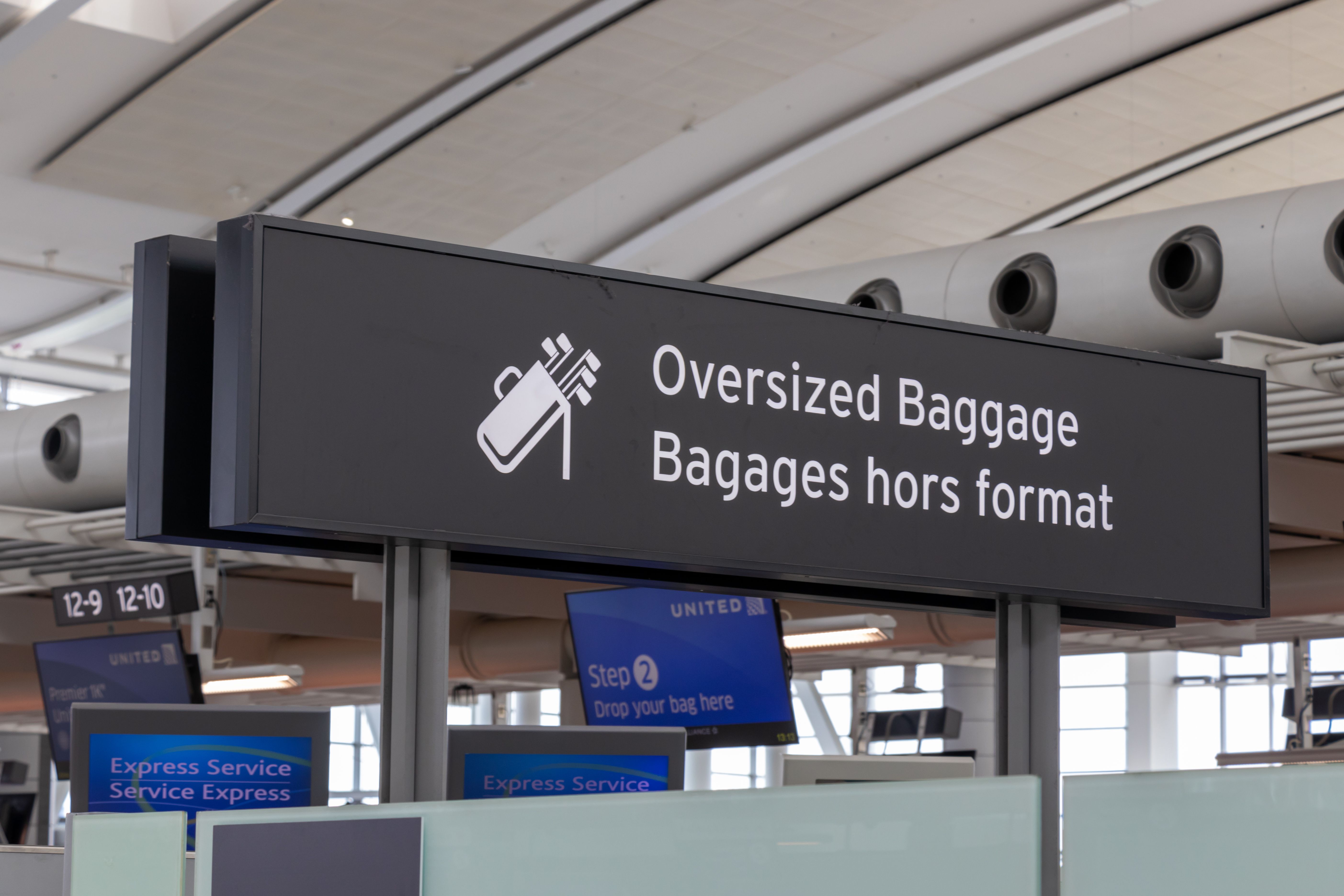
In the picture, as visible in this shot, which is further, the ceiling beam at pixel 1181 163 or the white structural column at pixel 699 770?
the white structural column at pixel 699 770

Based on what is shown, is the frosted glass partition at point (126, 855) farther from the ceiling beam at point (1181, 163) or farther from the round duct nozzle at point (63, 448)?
the ceiling beam at point (1181, 163)

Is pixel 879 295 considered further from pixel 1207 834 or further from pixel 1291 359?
pixel 1207 834

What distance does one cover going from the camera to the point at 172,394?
2135mm

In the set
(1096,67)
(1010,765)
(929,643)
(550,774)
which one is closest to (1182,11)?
(1096,67)

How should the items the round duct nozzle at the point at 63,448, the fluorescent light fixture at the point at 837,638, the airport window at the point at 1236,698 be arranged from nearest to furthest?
the fluorescent light fixture at the point at 837,638 < the round duct nozzle at the point at 63,448 < the airport window at the point at 1236,698

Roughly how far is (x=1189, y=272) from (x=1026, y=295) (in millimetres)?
957

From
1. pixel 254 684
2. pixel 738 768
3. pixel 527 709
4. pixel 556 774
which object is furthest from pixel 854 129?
pixel 738 768

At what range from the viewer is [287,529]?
1.98 m

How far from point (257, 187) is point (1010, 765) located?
1468 cm

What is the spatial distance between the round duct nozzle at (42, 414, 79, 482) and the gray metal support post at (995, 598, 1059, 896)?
10.4 m

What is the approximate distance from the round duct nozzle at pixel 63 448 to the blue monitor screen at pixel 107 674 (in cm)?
126

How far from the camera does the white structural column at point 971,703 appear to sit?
26.0 metres

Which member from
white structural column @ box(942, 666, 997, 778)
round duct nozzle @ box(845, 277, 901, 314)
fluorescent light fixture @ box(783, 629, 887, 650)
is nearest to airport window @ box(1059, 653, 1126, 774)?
white structural column @ box(942, 666, 997, 778)

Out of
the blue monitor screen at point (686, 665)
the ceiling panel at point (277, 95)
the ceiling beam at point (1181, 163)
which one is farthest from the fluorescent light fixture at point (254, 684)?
the ceiling beam at point (1181, 163)
